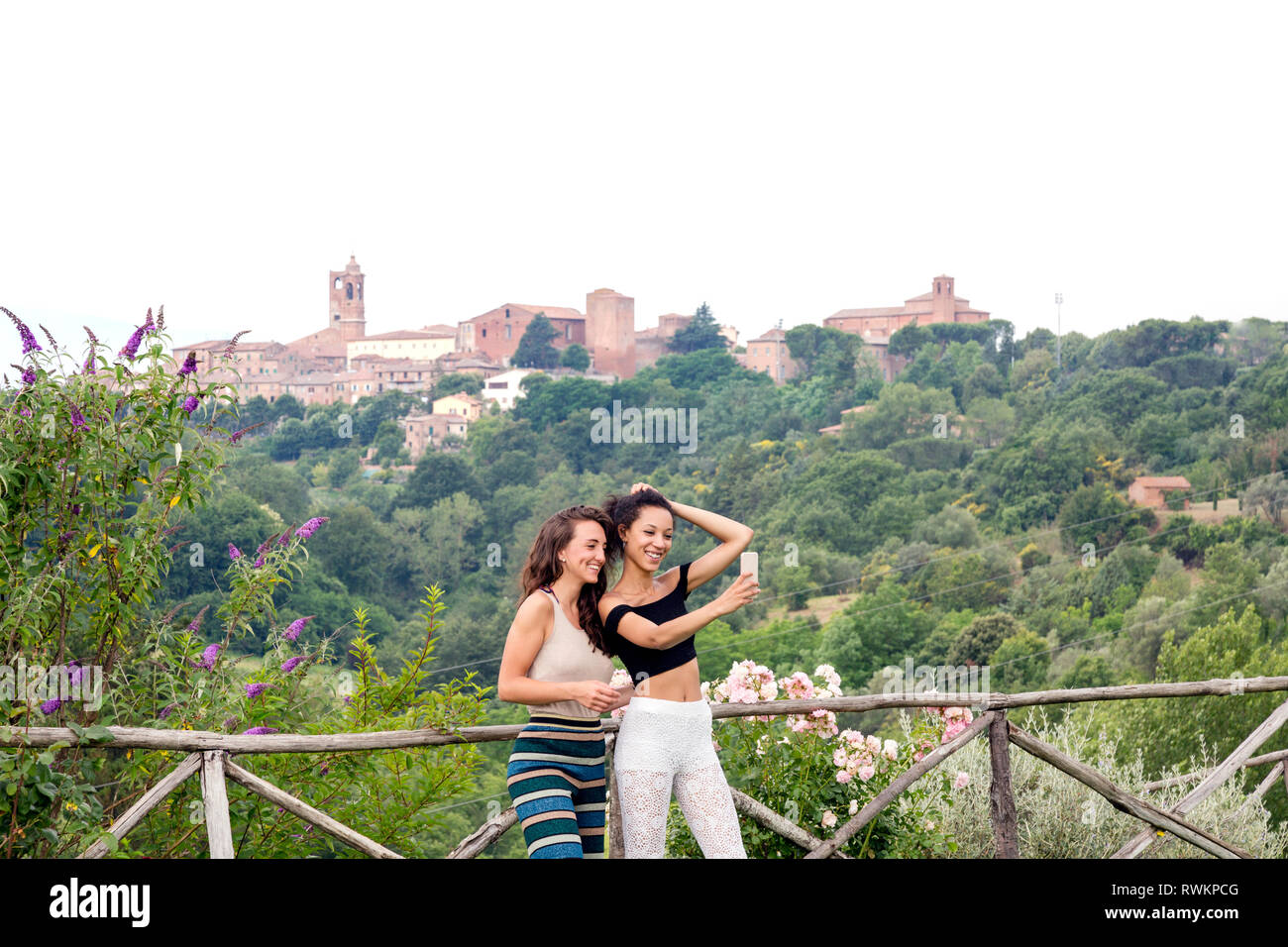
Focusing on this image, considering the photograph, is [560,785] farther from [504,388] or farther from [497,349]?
[497,349]

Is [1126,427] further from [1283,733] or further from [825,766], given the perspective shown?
[825,766]

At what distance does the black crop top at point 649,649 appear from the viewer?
6.70 ft

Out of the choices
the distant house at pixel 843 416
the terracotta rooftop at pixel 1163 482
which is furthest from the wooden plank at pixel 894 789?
the distant house at pixel 843 416

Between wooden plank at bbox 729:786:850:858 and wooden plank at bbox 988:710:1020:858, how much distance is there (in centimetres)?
35

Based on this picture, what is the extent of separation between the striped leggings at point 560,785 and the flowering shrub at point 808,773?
1.97 feet

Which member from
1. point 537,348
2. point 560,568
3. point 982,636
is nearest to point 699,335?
point 537,348

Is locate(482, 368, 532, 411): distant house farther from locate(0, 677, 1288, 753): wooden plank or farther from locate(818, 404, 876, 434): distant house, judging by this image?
locate(0, 677, 1288, 753): wooden plank

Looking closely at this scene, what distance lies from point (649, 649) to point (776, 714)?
600mm

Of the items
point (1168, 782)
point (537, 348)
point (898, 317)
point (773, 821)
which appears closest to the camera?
point (773, 821)

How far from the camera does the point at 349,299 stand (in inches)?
3317

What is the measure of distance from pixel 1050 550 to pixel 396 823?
3569cm

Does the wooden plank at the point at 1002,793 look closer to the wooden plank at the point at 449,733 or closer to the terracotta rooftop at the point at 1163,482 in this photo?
the wooden plank at the point at 449,733
